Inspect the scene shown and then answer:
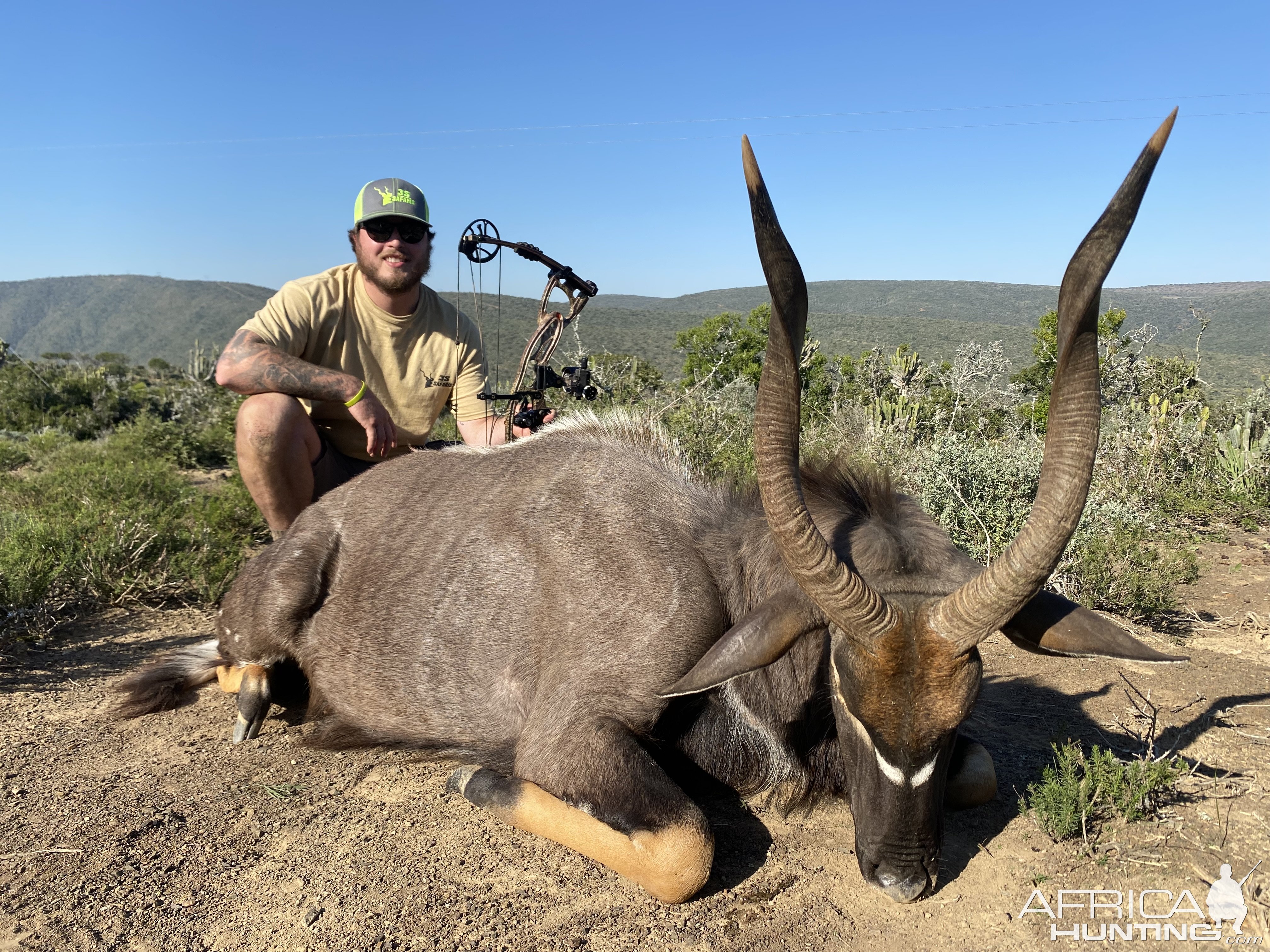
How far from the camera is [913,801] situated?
313 cm

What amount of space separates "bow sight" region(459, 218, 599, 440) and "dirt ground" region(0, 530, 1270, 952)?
2509 mm

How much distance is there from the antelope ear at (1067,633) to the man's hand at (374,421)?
4.07 m

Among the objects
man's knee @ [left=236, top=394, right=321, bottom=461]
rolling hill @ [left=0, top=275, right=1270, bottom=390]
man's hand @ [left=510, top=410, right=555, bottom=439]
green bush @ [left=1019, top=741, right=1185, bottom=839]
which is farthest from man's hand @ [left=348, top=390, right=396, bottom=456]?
rolling hill @ [left=0, top=275, right=1270, bottom=390]

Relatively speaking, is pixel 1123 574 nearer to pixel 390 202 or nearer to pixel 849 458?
pixel 849 458

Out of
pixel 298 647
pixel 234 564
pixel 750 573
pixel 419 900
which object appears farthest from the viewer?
pixel 234 564

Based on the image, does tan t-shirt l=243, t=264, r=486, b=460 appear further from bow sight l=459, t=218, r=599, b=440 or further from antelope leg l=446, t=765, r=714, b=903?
antelope leg l=446, t=765, r=714, b=903

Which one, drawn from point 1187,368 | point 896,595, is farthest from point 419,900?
point 1187,368

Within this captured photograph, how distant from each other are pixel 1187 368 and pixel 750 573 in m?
12.9

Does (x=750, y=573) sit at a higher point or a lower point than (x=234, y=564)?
higher

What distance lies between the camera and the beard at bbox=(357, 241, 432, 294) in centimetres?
658

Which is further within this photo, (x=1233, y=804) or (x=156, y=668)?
(x=156, y=668)

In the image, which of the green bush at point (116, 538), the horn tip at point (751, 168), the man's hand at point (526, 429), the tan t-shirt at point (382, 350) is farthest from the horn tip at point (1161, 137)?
Answer: the green bush at point (116, 538)

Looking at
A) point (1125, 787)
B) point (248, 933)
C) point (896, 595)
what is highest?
point (896, 595)

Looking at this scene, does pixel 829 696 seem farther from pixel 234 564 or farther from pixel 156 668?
pixel 234 564
